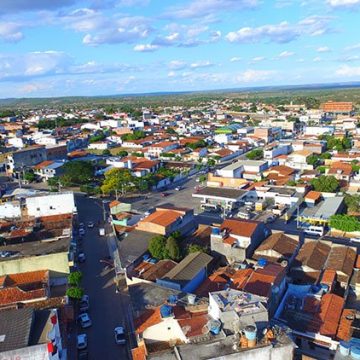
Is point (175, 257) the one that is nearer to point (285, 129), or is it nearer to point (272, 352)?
point (272, 352)

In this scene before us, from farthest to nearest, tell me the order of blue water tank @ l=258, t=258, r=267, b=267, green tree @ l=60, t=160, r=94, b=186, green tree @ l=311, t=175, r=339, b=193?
green tree @ l=60, t=160, r=94, b=186 < green tree @ l=311, t=175, r=339, b=193 < blue water tank @ l=258, t=258, r=267, b=267

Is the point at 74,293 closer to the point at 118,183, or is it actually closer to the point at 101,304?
the point at 101,304

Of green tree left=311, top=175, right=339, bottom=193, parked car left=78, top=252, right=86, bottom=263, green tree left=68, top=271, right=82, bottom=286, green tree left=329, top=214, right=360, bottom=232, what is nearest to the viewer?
green tree left=68, top=271, right=82, bottom=286

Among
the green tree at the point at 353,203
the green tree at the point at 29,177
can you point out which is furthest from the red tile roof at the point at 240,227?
the green tree at the point at 29,177

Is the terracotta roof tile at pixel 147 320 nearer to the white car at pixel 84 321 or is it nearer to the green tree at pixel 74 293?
the white car at pixel 84 321

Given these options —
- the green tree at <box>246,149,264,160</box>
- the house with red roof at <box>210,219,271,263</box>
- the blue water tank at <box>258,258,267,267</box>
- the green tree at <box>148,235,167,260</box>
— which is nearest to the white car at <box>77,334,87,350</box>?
→ the green tree at <box>148,235,167,260</box>

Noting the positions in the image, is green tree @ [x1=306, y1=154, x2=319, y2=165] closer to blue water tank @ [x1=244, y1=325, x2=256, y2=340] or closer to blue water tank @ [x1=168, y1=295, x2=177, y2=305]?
blue water tank @ [x1=168, y1=295, x2=177, y2=305]

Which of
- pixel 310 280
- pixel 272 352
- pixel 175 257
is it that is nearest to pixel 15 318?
pixel 272 352
